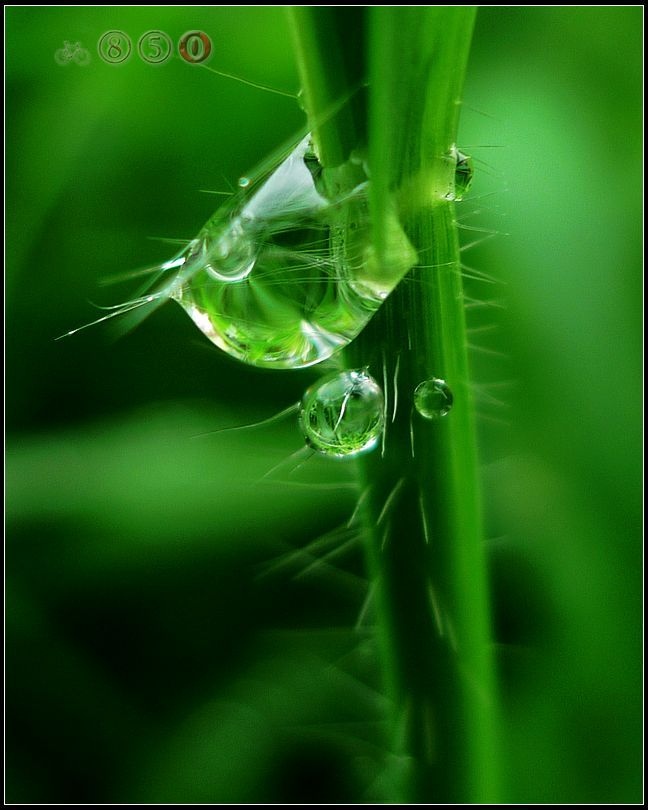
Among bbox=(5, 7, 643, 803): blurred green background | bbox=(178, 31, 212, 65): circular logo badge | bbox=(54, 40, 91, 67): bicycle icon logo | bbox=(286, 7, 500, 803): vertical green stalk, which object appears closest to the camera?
bbox=(286, 7, 500, 803): vertical green stalk

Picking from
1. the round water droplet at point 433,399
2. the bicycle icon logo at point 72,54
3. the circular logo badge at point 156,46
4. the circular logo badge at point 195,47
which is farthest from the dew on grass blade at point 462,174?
the bicycle icon logo at point 72,54

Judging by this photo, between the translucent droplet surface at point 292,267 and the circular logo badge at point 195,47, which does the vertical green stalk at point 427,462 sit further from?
the circular logo badge at point 195,47

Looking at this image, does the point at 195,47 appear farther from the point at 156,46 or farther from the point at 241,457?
the point at 241,457

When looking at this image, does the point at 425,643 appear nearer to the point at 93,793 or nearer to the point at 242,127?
the point at 93,793

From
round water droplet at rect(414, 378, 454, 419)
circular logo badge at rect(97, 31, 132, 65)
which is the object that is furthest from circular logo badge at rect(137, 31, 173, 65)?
round water droplet at rect(414, 378, 454, 419)

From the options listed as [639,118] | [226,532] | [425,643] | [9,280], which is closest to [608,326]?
[639,118]

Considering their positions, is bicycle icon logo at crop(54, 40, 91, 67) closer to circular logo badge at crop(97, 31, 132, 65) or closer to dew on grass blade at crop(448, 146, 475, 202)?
circular logo badge at crop(97, 31, 132, 65)

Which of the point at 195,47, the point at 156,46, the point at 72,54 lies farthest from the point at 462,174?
the point at 72,54
